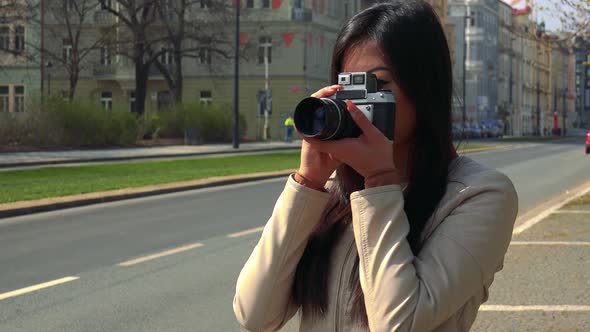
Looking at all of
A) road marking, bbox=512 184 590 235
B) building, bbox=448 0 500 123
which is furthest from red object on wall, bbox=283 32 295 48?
road marking, bbox=512 184 590 235

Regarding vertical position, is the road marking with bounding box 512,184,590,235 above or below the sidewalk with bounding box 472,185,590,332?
above

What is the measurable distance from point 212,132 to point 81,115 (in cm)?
1204

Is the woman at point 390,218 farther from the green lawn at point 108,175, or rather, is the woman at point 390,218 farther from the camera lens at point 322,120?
the green lawn at point 108,175

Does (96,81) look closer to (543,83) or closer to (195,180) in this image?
(195,180)

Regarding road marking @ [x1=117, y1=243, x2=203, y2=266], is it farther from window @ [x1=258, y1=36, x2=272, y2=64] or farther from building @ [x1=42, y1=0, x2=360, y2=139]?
window @ [x1=258, y1=36, x2=272, y2=64]

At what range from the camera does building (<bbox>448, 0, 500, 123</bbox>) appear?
112m

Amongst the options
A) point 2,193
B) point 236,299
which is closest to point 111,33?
point 2,193

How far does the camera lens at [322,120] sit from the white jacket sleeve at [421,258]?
0.43ft

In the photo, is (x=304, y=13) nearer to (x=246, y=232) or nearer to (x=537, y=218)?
(x=537, y=218)

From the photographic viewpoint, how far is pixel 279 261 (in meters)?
2.21

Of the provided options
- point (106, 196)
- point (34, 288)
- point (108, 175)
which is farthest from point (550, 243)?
point (108, 175)

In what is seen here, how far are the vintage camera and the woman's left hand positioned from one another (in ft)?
0.04

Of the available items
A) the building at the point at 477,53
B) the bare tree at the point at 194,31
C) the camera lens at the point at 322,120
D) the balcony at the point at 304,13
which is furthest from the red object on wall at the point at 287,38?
the camera lens at the point at 322,120

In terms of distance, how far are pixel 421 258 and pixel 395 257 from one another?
0.07m
